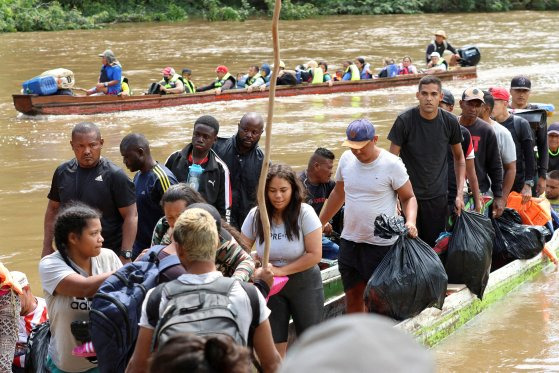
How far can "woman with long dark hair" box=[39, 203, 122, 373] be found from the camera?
4535mm

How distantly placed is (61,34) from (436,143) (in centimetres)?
3300

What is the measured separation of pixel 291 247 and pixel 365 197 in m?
0.93

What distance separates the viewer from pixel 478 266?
7133 millimetres

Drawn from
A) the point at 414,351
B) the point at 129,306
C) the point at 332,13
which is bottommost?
the point at 332,13

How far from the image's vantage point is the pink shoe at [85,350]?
455cm

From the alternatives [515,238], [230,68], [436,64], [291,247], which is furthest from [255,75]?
[291,247]

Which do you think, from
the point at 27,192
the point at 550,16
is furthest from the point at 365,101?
the point at 550,16

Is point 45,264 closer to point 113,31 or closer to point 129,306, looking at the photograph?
point 129,306

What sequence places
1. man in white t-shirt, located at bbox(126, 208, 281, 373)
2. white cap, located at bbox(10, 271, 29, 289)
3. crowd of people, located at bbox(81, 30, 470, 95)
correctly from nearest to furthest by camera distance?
1. man in white t-shirt, located at bbox(126, 208, 281, 373)
2. white cap, located at bbox(10, 271, 29, 289)
3. crowd of people, located at bbox(81, 30, 470, 95)

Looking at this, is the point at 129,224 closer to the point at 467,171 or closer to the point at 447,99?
the point at 467,171

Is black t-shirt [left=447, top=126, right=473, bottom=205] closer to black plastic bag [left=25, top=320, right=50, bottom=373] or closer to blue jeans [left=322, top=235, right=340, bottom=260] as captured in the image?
blue jeans [left=322, top=235, right=340, bottom=260]

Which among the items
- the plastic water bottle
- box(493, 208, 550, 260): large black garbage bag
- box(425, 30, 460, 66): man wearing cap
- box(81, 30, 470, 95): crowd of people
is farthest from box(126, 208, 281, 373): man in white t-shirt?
box(425, 30, 460, 66): man wearing cap

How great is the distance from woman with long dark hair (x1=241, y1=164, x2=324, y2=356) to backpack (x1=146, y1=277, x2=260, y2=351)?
161 cm

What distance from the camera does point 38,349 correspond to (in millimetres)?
A: 5082
